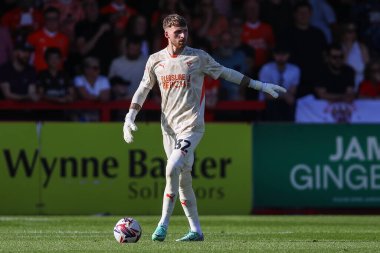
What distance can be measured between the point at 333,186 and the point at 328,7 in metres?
5.28

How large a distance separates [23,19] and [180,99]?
31.7 ft

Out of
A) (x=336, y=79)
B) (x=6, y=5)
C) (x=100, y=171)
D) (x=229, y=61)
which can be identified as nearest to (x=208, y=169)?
(x=100, y=171)

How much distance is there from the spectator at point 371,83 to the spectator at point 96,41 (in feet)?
15.5

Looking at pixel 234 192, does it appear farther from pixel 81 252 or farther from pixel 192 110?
pixel 81 252

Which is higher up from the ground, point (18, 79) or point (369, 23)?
point (369, 23)

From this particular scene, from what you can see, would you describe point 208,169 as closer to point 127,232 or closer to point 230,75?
point 230,75

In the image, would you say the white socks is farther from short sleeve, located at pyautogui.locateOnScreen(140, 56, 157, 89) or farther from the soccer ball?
short sleeve, located at pyautogui.locateOnScreen(140, 56, 157, 89)

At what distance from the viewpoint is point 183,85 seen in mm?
11688

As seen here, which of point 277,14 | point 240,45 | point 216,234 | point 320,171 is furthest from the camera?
point 277,14

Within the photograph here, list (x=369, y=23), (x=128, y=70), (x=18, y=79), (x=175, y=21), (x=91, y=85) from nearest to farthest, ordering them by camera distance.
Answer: (x=175, y=21), (x=18, y=79), (x=91, y=85), (x=128, y=70), (x=369, y=23)

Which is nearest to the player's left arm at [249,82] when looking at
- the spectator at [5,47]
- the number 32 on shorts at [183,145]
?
the number 32 on shorts at [183,145]

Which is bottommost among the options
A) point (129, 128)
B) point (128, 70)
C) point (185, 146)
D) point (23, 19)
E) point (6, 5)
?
point (185, 146)

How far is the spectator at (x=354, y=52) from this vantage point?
21391 mm

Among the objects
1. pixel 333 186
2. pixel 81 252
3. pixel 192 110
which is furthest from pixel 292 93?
pixel 81 252
